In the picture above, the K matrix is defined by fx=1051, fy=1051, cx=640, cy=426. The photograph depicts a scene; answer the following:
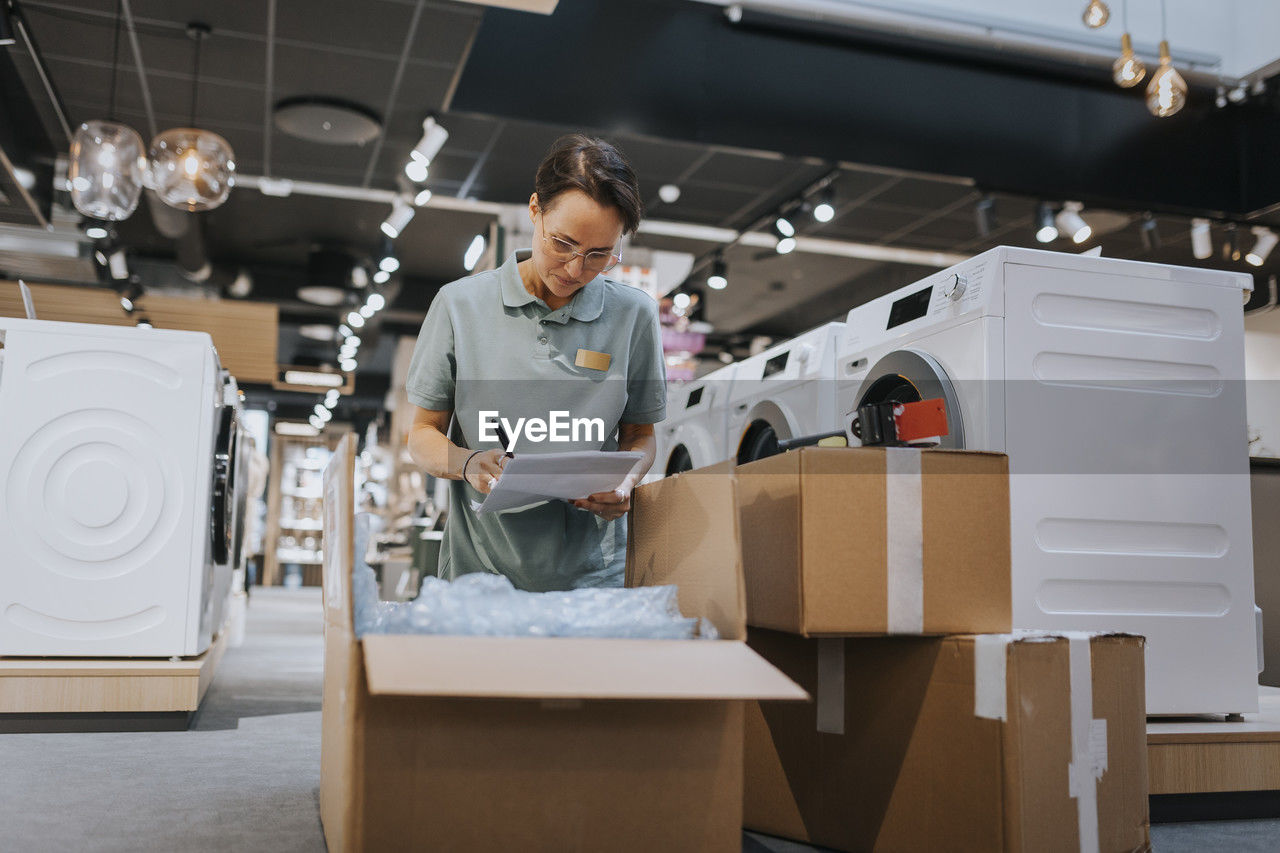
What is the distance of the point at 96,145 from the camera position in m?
4.45

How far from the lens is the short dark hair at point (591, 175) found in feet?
5.30

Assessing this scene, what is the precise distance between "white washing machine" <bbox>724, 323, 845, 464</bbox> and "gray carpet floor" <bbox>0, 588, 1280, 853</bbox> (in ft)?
5.00

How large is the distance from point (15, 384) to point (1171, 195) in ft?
19.1

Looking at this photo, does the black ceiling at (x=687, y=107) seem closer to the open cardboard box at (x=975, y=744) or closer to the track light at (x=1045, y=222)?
the track light at (x=1045, y=222)

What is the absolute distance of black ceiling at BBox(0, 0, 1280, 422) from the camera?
17.1 ft

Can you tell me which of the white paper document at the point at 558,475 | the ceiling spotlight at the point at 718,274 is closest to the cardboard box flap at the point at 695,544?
the white paper document at the point at 558,475

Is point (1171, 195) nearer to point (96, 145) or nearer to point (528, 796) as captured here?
point (96, 145)

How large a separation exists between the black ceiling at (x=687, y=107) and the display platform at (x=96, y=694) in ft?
10.3

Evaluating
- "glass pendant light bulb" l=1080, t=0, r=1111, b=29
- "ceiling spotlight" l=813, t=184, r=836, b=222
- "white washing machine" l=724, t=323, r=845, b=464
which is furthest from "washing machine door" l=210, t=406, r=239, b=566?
"ceiling spotlight" l=813, t=184, r=836, b=222

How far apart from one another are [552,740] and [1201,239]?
21.6ft

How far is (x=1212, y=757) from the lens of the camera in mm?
2305

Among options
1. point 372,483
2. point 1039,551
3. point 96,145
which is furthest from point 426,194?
point 372,483

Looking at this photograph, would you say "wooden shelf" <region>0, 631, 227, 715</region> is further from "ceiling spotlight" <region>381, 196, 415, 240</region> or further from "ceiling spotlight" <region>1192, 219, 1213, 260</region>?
"ceiling spotlight" <region>1192, 219, 1213, 260</region>

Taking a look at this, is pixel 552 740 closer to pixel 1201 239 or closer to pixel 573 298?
pixel 573 298
